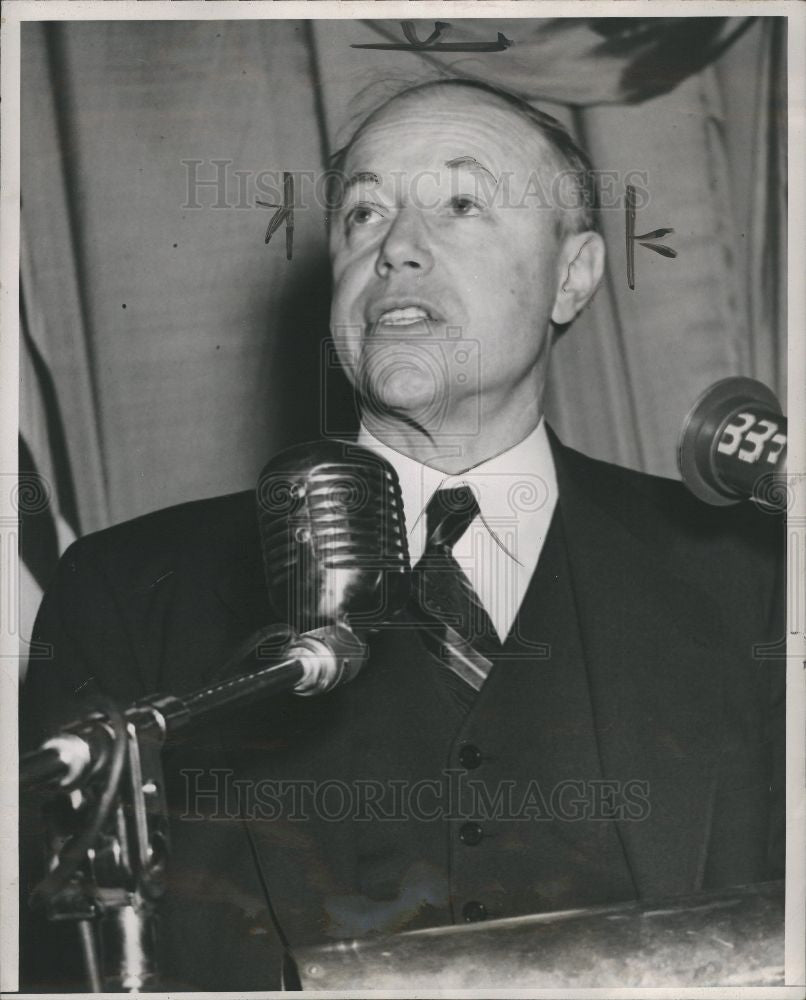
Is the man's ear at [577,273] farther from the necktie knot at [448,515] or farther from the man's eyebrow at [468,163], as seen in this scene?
the necktie knot at [448,515]

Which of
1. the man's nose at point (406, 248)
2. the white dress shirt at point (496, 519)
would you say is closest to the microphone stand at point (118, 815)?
the white dress shirt at point (496, 519)

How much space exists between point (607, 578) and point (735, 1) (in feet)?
3.86

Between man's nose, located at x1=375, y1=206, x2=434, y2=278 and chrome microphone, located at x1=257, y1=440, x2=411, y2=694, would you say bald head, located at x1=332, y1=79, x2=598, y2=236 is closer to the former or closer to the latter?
man's nose, located at x1=375, y1=206, x2=434, y2=278

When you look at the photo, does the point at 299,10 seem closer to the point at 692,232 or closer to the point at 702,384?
the point at 692,232

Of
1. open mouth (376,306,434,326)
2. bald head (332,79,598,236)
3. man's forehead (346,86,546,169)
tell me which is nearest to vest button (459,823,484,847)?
open mouth (376,306,434,326)

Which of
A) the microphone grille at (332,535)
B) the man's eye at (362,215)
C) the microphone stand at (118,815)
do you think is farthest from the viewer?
the man's eye at (362,215)

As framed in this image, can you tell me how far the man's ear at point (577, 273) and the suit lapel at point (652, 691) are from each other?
0.38 m

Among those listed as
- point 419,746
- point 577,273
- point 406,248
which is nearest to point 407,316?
point 406,248

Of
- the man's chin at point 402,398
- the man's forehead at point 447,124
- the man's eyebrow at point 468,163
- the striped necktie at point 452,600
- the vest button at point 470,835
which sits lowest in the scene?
the vest button at point 470,835

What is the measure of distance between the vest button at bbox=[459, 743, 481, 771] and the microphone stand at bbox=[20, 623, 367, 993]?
1.11ft

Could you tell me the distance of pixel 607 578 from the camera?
2.53 metres

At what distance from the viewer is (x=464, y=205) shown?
251 cm

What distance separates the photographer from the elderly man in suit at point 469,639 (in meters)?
2.47

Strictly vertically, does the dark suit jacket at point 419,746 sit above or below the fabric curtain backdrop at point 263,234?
below
